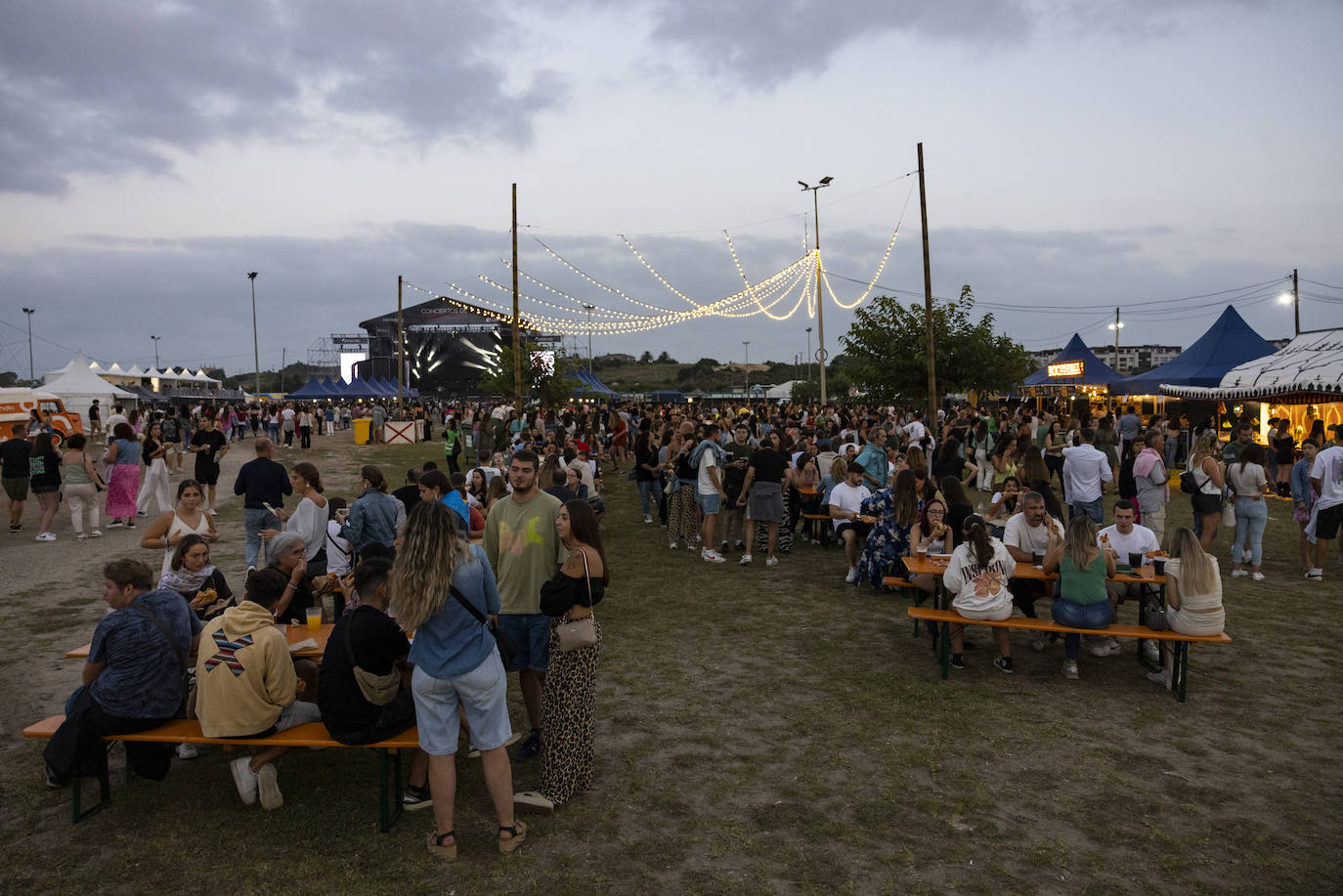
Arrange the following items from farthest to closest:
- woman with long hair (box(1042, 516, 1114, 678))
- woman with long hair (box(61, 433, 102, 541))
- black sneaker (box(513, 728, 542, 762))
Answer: woman with long hair (box(61, 433, 102, 541)) < woman with long hair (box(1042, 516, 1114, 678)) < black sneaker (box(513, 728, 542, 762))

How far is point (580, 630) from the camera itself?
13.8ft

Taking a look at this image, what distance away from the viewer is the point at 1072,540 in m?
6.06

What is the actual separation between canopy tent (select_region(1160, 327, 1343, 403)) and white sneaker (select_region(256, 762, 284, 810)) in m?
21.1

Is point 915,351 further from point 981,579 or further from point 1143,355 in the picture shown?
point 1143,355

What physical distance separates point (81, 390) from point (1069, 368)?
4219 centimetres

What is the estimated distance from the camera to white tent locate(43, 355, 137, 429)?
114 feet

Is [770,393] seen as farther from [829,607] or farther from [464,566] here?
[464,566]

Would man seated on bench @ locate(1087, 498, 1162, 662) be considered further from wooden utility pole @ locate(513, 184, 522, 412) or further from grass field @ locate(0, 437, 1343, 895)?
wooden utility pole @ locate(513, 184, 522, 412)

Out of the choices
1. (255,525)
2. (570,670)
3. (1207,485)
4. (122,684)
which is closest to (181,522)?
(255,525)

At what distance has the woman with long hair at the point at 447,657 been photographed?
3684 mm

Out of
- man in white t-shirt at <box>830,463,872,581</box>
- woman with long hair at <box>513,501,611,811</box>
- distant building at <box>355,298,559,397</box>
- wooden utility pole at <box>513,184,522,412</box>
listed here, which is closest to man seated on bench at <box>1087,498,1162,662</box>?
man in white t-shirt at <box>830,463,872,581</box>

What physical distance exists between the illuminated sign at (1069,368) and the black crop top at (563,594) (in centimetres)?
3297

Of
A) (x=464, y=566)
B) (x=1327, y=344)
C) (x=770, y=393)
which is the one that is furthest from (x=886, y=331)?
(x=770, y=393)

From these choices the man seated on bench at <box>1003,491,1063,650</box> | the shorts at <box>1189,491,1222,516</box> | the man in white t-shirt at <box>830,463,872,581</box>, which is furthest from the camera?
the man in white t-shirt at <box>830,463,872,581</box>
